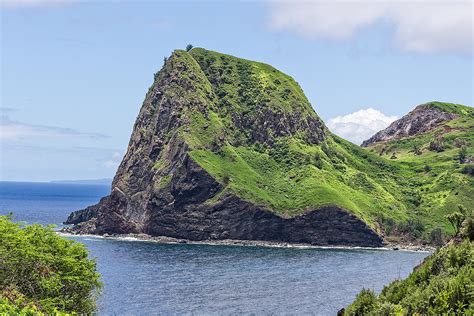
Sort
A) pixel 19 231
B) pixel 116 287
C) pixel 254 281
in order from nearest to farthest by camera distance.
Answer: pixel 19 231, pixel 116 287, pixel 254 281

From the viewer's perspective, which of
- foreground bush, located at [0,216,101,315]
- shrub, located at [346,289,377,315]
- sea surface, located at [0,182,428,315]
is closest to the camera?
shrub, located at [346,289,377,315]

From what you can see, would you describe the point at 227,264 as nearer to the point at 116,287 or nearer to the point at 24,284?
the point at 116,287

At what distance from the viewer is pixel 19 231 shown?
227 feet

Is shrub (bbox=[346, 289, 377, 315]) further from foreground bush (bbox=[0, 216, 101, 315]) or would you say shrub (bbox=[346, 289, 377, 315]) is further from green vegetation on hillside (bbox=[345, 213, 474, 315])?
foreground bush (bbox=[0, 216, 101, 315])

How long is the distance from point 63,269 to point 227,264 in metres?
115

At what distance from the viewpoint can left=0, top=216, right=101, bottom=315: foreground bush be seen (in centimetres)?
6462

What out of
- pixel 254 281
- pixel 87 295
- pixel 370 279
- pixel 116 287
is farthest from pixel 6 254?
pixel 370 279

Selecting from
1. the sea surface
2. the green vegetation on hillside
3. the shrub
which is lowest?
the sea surface

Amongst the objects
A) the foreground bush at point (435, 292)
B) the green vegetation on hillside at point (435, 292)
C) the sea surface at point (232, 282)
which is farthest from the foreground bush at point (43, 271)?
the sea surface at point (232, 282)

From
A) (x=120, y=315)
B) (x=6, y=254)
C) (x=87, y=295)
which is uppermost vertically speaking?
(x=6, y=254)

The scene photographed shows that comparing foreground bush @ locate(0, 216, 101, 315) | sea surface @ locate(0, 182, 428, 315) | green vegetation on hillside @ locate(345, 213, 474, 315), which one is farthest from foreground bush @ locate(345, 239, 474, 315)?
sea surface @ locate(0, 182, 428, 315)

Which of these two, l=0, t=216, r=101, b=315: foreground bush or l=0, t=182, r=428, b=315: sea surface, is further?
l=0, t=182, r=428, b=315: sea surface

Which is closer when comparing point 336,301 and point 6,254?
point 6,254

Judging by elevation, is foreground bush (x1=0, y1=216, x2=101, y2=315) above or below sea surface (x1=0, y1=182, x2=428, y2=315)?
above
